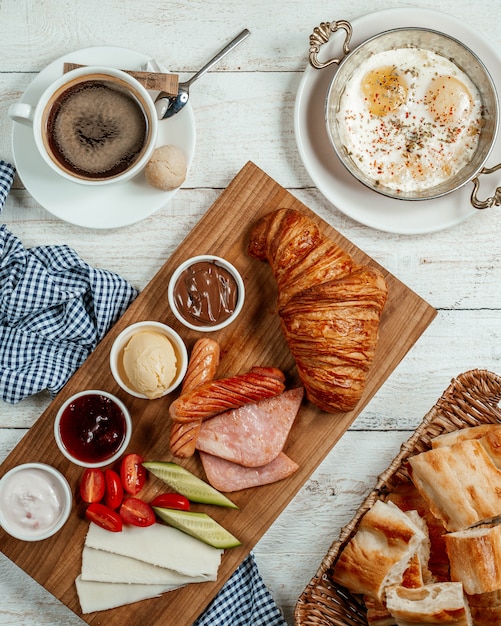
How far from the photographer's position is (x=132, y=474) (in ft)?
7.63

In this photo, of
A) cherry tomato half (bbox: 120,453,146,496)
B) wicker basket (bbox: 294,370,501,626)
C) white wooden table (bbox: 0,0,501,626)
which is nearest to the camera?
wicker basket (bbox: 294,370,501,626)

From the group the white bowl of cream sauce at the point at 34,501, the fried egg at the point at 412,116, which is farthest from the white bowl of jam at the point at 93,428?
the fried egg at the point at 412,116

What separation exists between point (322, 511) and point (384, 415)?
0.41 m

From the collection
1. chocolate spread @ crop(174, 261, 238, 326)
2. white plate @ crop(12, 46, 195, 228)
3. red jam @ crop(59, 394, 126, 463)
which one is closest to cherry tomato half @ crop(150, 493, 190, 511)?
red jam @ crop(59, 394, 126, 463)

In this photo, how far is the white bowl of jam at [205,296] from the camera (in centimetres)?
227

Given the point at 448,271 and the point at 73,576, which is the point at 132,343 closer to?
the point at 73,576

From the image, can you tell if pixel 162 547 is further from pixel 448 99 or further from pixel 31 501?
pixel 448 99

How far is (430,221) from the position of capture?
2.40 metres

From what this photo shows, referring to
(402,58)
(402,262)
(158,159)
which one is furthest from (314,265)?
(402,58)

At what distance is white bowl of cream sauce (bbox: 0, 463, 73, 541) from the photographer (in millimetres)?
2246

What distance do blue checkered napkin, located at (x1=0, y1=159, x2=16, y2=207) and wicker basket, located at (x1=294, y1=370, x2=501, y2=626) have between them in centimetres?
157

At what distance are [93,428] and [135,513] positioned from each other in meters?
0.32

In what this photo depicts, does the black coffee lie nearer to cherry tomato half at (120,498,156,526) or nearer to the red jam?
the red jam

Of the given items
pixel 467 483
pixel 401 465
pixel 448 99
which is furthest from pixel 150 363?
pixel 448 99
